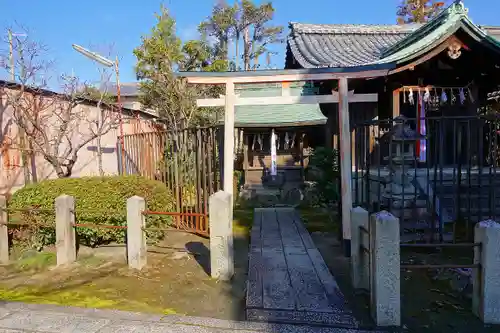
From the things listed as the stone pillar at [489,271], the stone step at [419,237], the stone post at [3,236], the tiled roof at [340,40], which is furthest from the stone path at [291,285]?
the tiled roof at [340,40]

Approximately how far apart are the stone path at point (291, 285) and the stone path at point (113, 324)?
0.20 m

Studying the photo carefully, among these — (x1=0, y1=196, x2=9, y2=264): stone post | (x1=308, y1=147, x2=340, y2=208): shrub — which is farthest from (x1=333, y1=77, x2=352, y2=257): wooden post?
(x1=0, y1=196, x2=9, y2=264): stone post

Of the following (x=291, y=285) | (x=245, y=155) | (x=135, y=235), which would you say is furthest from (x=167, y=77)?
(x=291, y=285)

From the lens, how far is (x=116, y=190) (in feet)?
21.3

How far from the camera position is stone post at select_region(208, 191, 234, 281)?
5043mm

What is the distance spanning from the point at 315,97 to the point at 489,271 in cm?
398

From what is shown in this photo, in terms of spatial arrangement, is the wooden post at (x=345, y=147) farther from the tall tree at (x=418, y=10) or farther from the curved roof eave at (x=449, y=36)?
the tall tree at (x=418, y=10)

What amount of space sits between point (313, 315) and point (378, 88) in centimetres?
767

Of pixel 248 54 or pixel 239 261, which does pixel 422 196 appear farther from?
pixel 248 54

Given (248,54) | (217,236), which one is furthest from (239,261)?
(248,54)

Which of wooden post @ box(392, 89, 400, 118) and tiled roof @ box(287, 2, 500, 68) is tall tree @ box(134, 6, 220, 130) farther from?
wooden post @ box(392, 89, 400, 118)

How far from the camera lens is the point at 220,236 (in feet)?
16.7

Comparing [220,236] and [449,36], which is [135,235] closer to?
[220,236]

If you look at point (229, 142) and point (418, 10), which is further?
point (418, 10)
